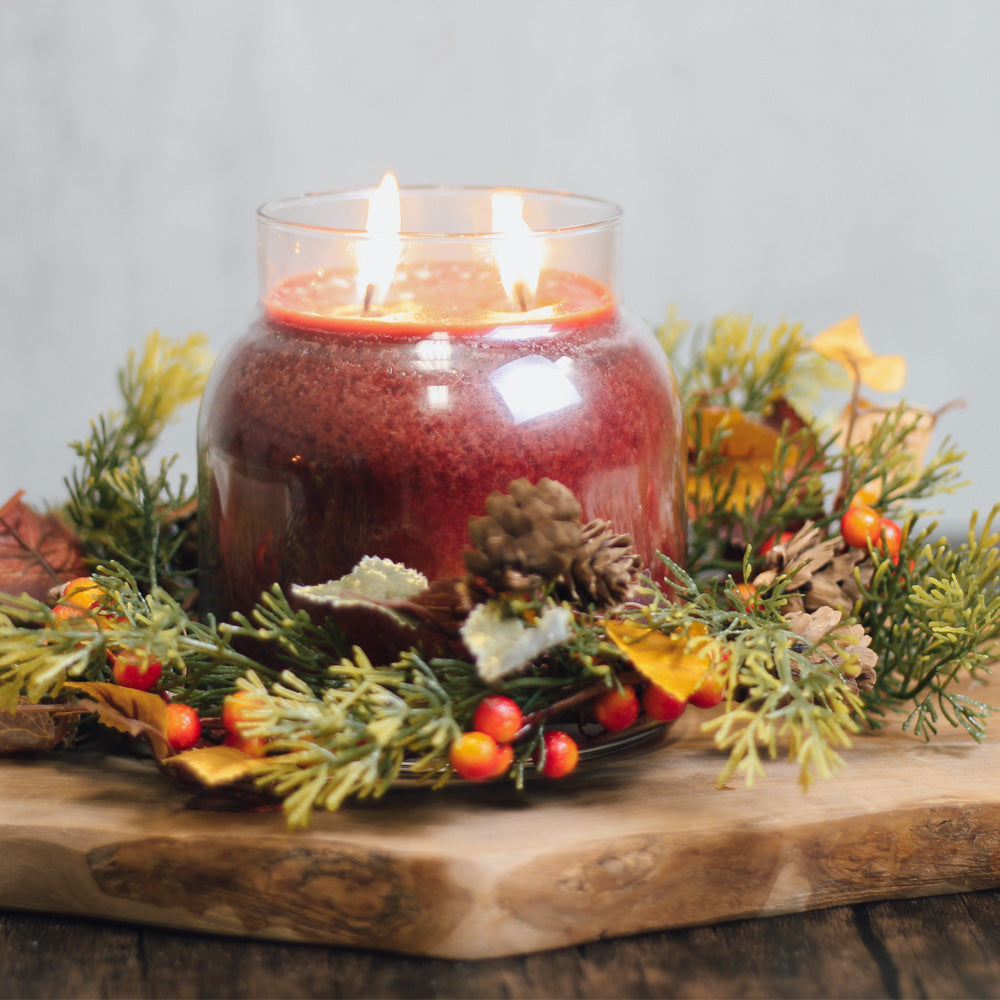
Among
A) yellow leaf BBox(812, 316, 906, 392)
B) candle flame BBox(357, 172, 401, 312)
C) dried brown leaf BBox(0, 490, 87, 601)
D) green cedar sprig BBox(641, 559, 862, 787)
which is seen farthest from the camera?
yellow leaf BBox(812, 316, 906, 392)

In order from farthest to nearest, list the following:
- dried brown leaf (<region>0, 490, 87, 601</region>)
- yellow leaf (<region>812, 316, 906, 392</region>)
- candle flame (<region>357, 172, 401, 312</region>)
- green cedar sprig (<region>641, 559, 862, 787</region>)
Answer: yellow leaf (<region>812, 316, 906, 392</region>), dried brown leaf (<region>0, 490, 87, 601</region>), candle flame (<region>357, 172, 401, 312</region>), green cedar sprig (<region>641, 559, 862, 787</region>)

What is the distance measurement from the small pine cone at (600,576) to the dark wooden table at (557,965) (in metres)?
0.14

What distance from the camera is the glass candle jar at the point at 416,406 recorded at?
0.55 metres

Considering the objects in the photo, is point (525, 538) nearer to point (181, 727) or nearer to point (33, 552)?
point (181, 727)

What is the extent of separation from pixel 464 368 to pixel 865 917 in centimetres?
30

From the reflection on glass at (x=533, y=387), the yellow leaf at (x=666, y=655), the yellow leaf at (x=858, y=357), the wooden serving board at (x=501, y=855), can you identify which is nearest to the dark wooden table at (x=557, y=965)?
the wooden serving board at (x=501, y=855)

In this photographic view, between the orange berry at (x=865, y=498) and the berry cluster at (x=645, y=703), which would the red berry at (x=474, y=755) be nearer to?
the berry cluster at (x=645, y=703)

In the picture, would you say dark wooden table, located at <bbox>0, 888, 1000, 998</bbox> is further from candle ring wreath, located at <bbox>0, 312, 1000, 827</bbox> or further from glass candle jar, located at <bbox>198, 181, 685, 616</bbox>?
glass candle jar, located at <bbox>198, 181, 685, 616</bbox>

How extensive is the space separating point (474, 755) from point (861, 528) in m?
0.27

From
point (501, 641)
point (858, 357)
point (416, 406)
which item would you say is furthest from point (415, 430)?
point (858, 357)

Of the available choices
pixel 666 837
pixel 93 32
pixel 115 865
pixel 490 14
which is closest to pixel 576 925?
pixel 666 837

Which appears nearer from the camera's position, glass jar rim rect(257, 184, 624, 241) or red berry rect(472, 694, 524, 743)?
red berry rect(472, 694, 524, 743)

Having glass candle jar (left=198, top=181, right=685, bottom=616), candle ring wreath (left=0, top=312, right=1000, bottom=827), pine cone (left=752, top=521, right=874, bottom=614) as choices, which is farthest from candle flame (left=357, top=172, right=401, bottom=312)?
pine cone (left=752, top=521, right=874, bottom=614)

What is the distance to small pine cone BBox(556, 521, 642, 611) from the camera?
0.50m
